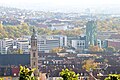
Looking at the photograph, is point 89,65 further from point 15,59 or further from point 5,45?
point 5,45

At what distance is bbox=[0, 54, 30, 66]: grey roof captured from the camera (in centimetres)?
3503

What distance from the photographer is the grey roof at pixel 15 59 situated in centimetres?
3503

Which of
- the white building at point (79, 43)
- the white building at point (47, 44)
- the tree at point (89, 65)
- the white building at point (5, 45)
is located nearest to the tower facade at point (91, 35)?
the white building at point (79, 43)

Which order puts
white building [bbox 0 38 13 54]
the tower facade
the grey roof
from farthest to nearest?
1. the tower facade
2. white building [bbox 0 38 13 54]
3. the grey roof

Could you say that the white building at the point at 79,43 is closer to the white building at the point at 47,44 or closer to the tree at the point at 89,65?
the white building at the point at 47,44

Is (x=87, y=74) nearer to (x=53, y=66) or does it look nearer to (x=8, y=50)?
(x=53, y=66)

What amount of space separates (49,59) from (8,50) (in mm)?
8296

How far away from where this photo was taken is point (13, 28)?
6562 centimetres

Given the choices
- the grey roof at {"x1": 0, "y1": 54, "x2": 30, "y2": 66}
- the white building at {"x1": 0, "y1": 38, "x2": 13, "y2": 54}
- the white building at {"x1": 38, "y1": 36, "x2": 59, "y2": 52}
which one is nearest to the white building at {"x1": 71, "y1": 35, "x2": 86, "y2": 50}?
the white building at {"x1": 38, "y1": 36, "x2": 59, "y2": 52}

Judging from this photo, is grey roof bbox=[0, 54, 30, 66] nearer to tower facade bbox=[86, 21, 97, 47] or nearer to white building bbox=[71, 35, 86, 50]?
white building bbox=[71, 35, 86, 50]

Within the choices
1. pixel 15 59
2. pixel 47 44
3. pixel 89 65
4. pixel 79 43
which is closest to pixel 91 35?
pixel 79 43

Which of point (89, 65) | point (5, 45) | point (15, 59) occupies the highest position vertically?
point (15, 59)

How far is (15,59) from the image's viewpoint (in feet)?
117

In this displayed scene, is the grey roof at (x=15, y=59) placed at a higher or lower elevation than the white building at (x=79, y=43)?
higher
